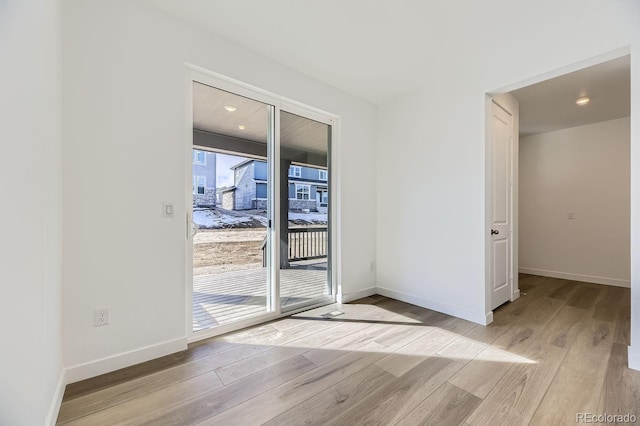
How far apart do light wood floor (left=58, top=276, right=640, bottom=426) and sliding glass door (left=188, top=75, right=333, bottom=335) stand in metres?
0.41

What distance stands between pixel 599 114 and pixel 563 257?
234 cm

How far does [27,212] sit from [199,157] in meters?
1.41

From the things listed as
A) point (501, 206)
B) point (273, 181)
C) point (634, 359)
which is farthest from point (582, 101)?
point (273, 181)

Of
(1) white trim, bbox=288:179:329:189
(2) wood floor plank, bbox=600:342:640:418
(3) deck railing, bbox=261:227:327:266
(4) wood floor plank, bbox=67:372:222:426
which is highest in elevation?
(1) white trim, bbox=288:179:329:189

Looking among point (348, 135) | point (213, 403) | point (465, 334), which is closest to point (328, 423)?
point (213, 403)

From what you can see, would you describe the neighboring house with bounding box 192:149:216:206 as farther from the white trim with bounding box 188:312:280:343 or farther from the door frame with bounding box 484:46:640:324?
the door frame with bounding box 484:46:640:324

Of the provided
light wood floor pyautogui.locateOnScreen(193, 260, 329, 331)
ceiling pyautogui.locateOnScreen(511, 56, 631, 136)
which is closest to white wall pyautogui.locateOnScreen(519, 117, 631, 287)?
ceiling pyautogui.locateOnScreen(511, 56, 631, 136)

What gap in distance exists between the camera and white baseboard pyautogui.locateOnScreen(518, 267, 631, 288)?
13.7 ft

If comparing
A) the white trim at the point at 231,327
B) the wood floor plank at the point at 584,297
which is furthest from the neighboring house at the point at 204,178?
the wood floor plank at the point at 584,297

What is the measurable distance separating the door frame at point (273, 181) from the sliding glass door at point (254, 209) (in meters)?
0.01

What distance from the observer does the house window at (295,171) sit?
10.2 ft

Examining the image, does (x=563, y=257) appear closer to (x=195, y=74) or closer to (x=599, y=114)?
(x=599, y=114)

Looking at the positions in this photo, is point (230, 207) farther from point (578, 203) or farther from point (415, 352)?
point (578, 203)

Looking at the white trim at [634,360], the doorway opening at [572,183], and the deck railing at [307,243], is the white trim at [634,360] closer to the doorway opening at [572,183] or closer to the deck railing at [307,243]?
the doorway opening at [572,183]
